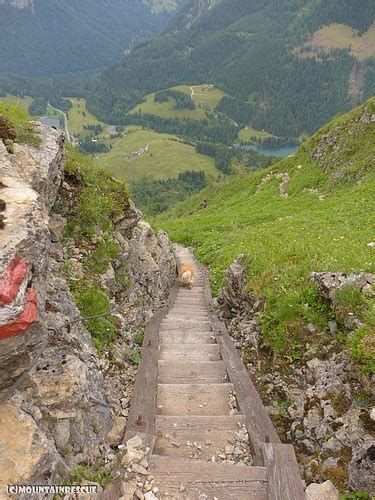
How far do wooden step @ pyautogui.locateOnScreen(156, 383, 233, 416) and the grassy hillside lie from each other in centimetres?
190

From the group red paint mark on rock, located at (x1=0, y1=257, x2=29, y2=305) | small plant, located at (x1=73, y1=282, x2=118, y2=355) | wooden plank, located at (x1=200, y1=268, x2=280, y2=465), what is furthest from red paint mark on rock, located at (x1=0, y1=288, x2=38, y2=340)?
wooden plank, located at (x1=200, y1=268, x2=280, y2=465)

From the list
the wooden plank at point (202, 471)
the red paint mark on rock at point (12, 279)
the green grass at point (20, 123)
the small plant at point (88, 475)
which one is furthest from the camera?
the green grass at point (20, 123)

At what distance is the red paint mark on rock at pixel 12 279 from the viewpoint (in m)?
4.95

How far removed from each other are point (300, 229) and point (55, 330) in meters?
18.2

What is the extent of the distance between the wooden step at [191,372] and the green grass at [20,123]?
21.4 feet

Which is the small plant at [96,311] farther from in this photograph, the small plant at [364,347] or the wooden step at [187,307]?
the wooden step at [187,307]

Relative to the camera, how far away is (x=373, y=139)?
139 feet

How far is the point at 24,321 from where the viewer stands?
5.26 meters

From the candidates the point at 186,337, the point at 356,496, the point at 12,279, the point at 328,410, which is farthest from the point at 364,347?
the point at 186,337

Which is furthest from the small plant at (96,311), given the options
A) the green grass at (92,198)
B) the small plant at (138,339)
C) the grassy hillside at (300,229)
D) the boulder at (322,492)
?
the boulder at (322,492)

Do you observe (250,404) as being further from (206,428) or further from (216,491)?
(216,491)

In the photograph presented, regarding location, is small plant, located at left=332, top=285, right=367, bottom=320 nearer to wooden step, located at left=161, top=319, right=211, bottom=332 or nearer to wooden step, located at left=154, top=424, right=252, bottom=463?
wooden step, located at left=154, top=424, right=252, bottom=463

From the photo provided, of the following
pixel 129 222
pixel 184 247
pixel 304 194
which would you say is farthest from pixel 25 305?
pixel 304 194

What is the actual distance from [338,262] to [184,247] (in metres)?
21.9
